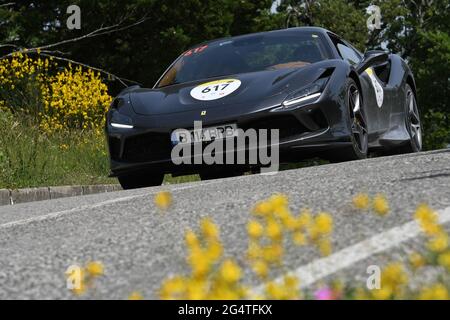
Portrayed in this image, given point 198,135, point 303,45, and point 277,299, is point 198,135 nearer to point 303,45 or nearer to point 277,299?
point 303,45

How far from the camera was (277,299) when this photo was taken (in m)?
3.44

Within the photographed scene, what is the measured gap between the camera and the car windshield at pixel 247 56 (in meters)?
9.36

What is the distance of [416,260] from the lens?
144 inches

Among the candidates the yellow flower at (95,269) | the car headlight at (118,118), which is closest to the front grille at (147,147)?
the car headlight at (118,118)

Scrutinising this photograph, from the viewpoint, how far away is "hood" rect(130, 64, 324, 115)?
27.7ft

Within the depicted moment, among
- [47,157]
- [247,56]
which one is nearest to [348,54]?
[247,56]

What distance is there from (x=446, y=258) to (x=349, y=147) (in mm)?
5124

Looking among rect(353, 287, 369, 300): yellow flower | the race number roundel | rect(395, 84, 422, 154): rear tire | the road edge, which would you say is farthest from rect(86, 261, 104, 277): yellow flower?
rect(395, 84, 422, 154): rear tire

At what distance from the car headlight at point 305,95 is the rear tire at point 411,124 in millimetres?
2636

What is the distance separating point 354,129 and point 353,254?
4.76 meters

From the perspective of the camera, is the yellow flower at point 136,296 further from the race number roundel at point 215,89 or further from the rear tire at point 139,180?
the rear tire at point 139,180

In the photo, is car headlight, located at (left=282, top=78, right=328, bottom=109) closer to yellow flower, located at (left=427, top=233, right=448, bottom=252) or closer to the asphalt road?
the asphalt road

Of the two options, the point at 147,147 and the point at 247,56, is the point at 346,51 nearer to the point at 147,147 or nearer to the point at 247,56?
the point at 247,56
